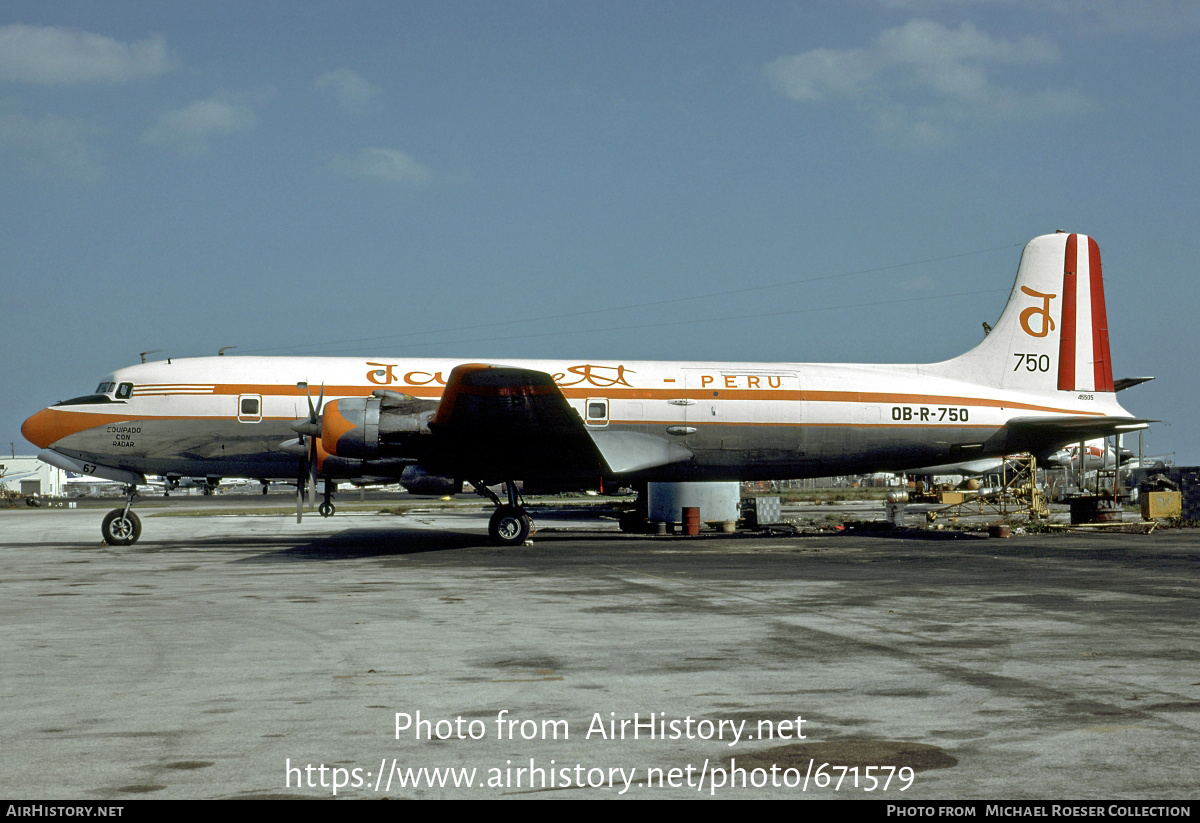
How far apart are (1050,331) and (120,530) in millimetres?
28195

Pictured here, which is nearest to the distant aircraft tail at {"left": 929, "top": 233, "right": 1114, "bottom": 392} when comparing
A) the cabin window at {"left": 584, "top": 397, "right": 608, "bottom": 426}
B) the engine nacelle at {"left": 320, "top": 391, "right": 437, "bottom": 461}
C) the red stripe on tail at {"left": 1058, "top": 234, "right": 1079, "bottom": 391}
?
the red stripe on tail at {"left": 1058, "top": 234, "right": 1079, "bottom": 391}

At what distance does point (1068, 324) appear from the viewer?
99.0ft

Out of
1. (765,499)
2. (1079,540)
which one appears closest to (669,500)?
(765,499)

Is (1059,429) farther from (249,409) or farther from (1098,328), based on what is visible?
(249,409)

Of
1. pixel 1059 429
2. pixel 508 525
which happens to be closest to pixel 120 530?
pixel 508 525

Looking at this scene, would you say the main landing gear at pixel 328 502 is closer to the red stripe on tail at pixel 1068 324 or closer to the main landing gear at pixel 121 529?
the main landing gear at pixel 121 529

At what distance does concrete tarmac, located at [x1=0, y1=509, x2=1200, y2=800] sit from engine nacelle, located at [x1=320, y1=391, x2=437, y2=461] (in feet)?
20.1

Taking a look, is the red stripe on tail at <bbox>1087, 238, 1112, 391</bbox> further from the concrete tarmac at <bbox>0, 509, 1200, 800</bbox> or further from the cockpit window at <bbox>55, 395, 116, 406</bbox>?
the cockpit window at <bbox>55, 395, 116, 406</bbox>

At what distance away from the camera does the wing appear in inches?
866

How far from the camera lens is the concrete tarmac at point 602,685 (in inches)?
225

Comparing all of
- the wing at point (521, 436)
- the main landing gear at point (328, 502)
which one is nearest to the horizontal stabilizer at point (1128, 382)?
the wing at point (521, 436)

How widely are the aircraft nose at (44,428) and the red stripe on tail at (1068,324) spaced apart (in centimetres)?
2959

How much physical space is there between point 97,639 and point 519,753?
6.91 m
